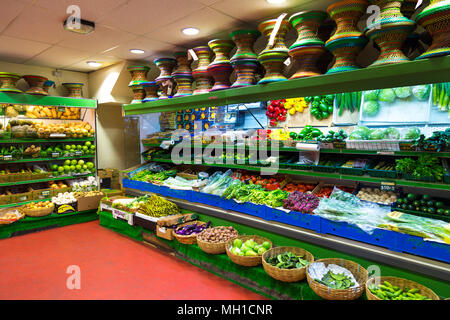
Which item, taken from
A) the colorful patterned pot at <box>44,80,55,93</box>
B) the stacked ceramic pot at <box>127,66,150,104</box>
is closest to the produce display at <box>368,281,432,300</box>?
the stacked ceramic pot at <box>127,66,150,104</box>

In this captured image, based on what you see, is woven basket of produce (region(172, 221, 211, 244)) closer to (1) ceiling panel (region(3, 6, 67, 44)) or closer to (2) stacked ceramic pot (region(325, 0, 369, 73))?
(2) stacked ceramic pot (region(325, 0, 369, 73))

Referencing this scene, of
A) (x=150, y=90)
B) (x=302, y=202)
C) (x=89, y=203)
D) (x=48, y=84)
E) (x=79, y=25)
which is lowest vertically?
(x=89, y=203)

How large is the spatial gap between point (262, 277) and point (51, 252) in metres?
3.30

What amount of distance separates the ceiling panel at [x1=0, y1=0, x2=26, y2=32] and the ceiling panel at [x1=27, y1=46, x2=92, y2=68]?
127cm

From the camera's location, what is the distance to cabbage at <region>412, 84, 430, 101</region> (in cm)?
304

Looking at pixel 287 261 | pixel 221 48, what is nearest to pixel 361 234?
pixel 287 261

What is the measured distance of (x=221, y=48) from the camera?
4086mm

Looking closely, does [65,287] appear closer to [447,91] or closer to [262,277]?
[262,277]

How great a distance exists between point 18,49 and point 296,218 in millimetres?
5443

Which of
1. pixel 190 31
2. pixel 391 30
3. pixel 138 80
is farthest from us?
pixel 138 80

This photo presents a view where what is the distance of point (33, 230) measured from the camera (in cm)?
535

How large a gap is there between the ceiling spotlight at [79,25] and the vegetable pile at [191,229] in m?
2.94

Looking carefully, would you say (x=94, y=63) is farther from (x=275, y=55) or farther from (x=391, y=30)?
(x=391, y=30)

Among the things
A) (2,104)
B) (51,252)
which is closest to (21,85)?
(2,104)
